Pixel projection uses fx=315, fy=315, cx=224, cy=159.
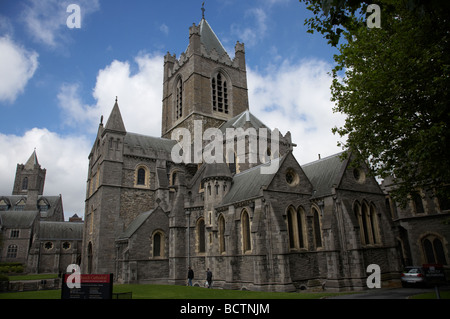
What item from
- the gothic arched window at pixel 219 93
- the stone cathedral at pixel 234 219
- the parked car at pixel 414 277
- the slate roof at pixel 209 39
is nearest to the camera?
the parked car at pixel 414 277

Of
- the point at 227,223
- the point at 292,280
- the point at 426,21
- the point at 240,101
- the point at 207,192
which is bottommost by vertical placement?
the point at 292,280

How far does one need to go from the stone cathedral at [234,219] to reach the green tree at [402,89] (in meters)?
3.15

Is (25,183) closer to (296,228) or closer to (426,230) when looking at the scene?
(296,228)

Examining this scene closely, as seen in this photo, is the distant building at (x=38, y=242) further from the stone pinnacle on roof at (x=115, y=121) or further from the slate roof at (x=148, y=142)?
the stone pinnacle on roof at (x=115, y=121)

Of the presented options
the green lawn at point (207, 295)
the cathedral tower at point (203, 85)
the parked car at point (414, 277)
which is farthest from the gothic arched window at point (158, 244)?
the parked car at point (414, 277)

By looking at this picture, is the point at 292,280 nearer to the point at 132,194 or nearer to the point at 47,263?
the point at 132,194

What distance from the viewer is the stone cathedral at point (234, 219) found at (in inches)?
810

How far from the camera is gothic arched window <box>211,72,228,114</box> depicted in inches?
1748

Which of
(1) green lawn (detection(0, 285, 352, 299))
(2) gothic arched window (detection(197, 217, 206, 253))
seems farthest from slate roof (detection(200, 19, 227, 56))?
(1) green lawn (detection(0, 285, 352, 299))
